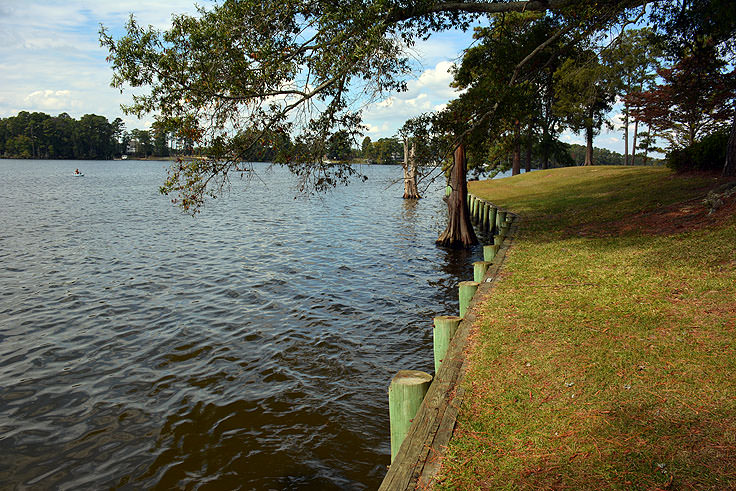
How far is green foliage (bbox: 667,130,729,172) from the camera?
19031mm

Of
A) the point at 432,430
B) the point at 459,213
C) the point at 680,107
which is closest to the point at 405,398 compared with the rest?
the point at 432,430

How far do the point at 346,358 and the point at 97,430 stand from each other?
15.5 ft

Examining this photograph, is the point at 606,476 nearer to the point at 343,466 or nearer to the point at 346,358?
the point at 343,466

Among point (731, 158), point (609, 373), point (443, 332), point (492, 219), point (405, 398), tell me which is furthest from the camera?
point (492, 219)

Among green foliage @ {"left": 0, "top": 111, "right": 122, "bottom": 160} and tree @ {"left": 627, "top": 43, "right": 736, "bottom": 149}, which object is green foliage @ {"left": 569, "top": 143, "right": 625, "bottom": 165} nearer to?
tree @ {"left": 627, "top": 43, "right": 736, "bottom": 149}

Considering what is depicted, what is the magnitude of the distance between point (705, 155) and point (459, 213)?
10.5 meters

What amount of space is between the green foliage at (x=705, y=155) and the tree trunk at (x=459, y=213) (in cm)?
994

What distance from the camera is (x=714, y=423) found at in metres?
4.26

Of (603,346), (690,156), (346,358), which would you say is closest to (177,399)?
(346,358)

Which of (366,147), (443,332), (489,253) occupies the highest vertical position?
(366,147)

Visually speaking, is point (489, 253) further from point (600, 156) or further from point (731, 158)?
point (600, 156)

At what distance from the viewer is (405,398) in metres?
5.03

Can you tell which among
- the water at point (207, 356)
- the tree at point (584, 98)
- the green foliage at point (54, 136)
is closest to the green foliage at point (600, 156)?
the tree at point (584, 98)

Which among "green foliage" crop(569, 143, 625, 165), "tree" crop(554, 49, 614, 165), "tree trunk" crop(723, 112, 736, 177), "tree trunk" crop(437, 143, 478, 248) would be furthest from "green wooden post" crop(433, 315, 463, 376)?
"green foliage" crop(569, 143, 625, 165)
